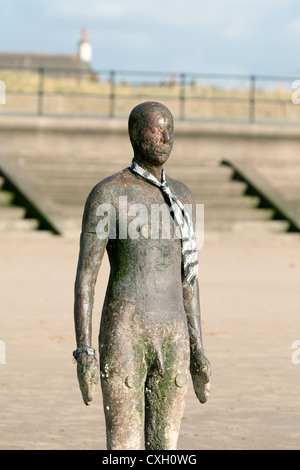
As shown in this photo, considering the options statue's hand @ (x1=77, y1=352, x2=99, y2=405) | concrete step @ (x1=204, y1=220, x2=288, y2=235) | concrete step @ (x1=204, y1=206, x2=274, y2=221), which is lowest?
concrete step @ (x1=204, y1=220, x2=288, y2=235)

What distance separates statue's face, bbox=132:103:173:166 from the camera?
4438mm

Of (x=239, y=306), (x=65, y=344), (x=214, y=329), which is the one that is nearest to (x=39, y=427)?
(x=65, y=344)

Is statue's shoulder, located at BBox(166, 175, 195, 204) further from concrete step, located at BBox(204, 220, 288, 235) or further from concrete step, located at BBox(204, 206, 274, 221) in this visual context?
concrete step, located at BBox(204, 206, 274, 221)

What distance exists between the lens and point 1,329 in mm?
11242

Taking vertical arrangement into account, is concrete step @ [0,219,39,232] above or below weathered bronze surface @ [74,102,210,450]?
below

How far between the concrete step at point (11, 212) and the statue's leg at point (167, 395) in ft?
53.2

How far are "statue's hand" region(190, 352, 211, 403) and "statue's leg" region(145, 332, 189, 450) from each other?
149mm

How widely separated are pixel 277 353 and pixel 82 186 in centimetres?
1193

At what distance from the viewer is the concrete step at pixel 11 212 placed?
20.5 meters

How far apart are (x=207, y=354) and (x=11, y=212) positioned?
10960 millimetres

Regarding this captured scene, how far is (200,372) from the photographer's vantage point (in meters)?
4.58

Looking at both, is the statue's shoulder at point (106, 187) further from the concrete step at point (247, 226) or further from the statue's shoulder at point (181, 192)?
→ the concrete step at point (247, 226)

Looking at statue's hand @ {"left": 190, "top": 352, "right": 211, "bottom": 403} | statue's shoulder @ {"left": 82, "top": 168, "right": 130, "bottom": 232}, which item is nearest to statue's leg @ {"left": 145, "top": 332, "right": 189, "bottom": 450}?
statue's hand @ {"left": 190, "top": 352, "right": 211, "bottom": 403}

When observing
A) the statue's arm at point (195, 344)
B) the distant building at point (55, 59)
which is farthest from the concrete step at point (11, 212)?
the distant building at point (55, 59)
